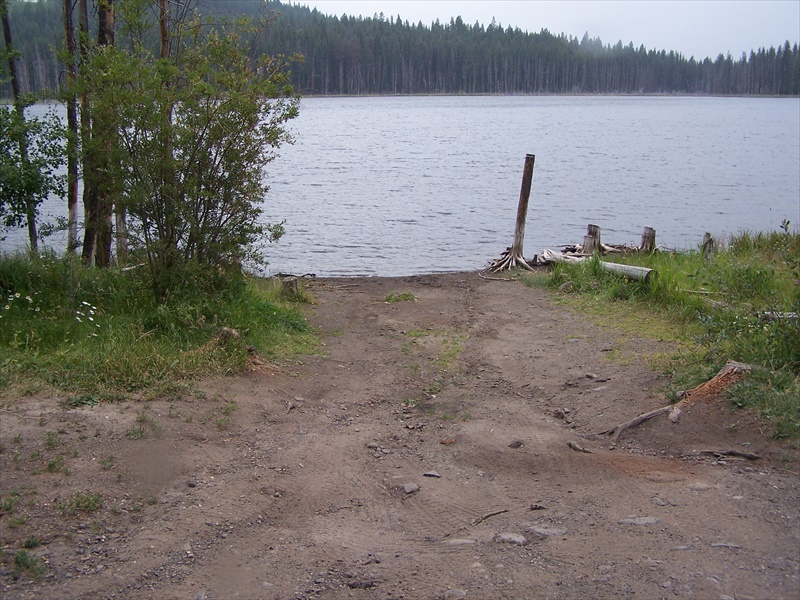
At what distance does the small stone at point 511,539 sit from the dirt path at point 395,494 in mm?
25

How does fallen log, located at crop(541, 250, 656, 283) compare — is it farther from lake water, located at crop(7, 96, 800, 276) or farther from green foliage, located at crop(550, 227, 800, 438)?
lake water, located at crop(7, 96, 800, 276)

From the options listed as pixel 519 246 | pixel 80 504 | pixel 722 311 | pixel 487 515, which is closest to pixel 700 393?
pixel 722 311

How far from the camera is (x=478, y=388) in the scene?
8.12 meters

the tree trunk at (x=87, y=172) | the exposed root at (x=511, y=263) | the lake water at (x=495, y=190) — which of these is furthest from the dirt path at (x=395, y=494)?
the exposed root at (x=511, y=263)

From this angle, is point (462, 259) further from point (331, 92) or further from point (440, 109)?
point (331, 92)

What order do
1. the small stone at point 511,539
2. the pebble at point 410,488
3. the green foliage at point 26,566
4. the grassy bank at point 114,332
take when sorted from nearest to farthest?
the green foliage at point 26,566
the small stone at point 511,539
the pebble at point 410,488
the grassy bank at point 114,332

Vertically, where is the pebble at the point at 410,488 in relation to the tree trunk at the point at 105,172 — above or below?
below

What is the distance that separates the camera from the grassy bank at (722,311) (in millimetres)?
6246

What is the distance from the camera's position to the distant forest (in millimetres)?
105312

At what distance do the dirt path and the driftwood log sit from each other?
13 cm

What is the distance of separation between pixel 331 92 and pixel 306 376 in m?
105

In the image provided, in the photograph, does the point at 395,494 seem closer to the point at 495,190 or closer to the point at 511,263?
the point at 511,263

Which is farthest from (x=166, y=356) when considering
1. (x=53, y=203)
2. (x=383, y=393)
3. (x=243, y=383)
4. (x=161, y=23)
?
(x=53, y=203)

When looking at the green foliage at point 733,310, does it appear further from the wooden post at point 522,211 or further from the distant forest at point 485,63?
the distant forest at point 485,63
